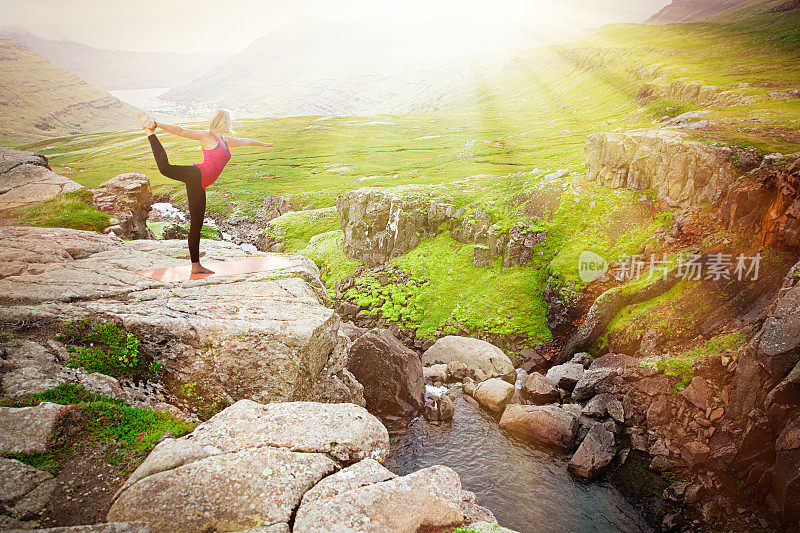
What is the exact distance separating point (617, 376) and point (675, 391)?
298 centimetres

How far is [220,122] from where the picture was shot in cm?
1050

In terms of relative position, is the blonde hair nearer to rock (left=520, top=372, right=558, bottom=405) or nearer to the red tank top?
the red tank top

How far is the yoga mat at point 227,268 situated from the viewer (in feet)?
45.2

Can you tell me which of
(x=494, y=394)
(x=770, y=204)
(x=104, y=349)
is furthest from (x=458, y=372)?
(x=770, y=204)

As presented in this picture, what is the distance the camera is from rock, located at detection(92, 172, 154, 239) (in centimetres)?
2575

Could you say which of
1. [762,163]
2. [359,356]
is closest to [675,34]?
[762,163]

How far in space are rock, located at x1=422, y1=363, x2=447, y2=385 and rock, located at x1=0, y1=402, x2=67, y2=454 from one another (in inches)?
776

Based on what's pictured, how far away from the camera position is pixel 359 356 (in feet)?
73.9

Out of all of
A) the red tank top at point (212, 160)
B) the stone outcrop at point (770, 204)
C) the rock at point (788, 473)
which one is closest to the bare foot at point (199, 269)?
the red tank top at point (212, 160)

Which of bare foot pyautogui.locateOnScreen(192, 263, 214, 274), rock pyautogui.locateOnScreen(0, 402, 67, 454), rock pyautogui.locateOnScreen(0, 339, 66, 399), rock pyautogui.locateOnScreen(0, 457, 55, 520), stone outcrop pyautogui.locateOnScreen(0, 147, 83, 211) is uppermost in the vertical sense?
stone outcrop pyautogui.locateOnScreen(0, 147, 83, 211)

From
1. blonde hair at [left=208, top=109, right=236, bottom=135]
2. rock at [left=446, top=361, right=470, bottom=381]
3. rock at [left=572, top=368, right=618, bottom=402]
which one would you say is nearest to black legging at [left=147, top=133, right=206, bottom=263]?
blonde hair at [left=208, top=109, right=236, bottom=135]

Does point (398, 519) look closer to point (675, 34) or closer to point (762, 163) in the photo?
point (762, 163)

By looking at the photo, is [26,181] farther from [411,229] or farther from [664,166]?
[664,166]

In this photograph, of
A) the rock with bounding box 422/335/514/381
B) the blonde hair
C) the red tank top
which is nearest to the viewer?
the blonde hair
